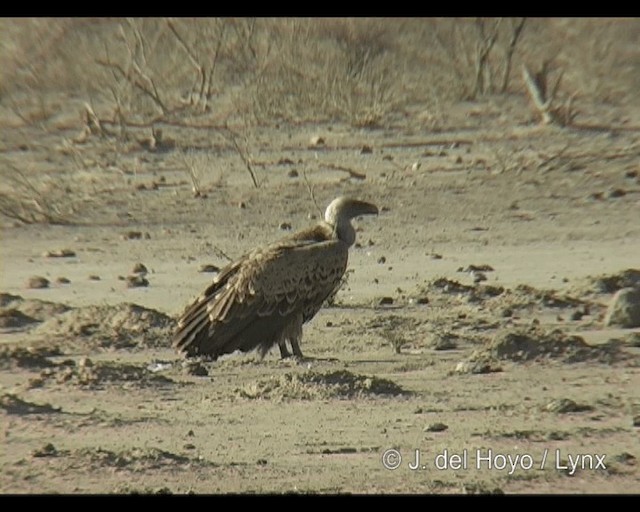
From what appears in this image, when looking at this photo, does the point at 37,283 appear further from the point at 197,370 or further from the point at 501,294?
the point at 501,294

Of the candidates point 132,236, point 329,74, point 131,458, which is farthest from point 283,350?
point 329,74

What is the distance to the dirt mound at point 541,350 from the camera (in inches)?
440

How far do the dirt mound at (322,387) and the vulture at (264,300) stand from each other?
1.91 feet

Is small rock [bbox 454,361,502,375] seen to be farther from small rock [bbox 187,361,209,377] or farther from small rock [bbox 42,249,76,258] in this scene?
small rock [bbox 42,249,76,258]

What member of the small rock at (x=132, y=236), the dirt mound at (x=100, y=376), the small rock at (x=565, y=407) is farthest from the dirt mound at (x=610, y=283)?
the small rock at (x=132, y=236)

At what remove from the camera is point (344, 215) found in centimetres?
1210

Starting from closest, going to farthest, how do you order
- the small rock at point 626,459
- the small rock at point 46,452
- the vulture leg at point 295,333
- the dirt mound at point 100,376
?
the small rock at point 626,459 → the small rock at point 46,452 → the dirt mound at point 100,376 → the vulture leg at point 295,333

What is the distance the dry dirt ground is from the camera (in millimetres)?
9367

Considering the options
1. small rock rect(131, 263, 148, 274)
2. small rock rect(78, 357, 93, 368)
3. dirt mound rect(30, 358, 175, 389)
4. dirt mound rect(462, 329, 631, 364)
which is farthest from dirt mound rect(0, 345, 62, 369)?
small rock rect(131, 263, 148, 274)

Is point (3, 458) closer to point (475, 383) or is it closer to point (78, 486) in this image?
point (78, 486)

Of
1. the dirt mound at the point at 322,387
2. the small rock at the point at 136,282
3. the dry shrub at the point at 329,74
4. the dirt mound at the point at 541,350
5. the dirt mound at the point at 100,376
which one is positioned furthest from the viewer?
the dry shrub at the point at 329,74

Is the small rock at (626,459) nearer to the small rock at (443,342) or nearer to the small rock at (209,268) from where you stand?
the small rock at (443,342)

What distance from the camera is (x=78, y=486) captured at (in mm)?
9102

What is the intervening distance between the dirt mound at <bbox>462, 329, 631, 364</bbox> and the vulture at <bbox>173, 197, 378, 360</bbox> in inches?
39.9
